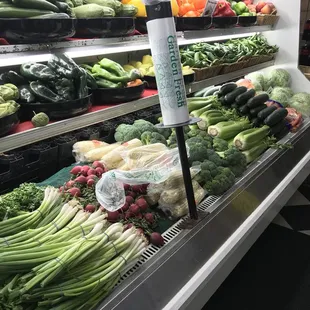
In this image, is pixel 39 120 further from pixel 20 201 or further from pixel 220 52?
pixel 220 52

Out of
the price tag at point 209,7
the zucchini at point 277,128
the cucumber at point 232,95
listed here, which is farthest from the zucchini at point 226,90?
the price tag at point 209,7

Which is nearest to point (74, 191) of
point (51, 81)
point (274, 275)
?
point (51, 81)

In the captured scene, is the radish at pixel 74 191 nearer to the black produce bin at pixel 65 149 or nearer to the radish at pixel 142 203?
the radish at pixel 142 203

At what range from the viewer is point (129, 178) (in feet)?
5.94

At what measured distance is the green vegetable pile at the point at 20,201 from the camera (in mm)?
1490

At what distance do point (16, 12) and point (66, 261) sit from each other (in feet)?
3.44

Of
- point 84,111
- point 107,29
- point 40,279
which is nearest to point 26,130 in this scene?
point 84,111

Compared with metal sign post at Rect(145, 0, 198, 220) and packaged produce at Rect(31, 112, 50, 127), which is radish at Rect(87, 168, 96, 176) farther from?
metal sign post at Rect(145, 0, 198, 220)

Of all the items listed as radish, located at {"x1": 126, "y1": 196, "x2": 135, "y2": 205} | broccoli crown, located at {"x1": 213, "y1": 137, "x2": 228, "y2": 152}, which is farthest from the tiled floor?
radish, located at {"x1": 126, "y1": 196, "x2": 135, "y2": 205}

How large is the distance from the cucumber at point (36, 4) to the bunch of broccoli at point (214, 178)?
118 cm

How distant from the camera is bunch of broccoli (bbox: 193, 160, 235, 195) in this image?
6.80 feet

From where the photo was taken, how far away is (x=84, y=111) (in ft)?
5.77

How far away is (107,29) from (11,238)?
1.15m

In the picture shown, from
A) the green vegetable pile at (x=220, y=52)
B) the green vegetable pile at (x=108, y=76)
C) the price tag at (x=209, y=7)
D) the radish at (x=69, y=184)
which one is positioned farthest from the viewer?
the green vegetable pile at (x=220, y=52)
